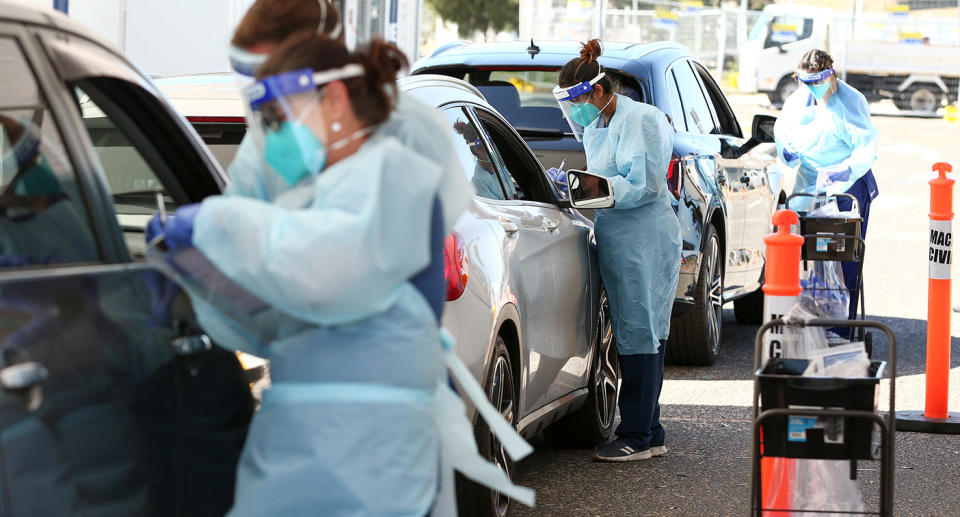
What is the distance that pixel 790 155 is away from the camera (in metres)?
9.16

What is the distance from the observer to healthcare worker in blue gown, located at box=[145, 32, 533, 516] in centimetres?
234

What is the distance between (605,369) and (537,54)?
2.27 meters

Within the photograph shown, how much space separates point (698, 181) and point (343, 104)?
17.8 feet

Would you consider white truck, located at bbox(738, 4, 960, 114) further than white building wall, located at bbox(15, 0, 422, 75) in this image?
Yes

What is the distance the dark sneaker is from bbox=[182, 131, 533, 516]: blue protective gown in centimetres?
357

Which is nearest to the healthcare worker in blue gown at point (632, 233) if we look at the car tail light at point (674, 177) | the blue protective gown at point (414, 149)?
the car tail light at point (674, 177)

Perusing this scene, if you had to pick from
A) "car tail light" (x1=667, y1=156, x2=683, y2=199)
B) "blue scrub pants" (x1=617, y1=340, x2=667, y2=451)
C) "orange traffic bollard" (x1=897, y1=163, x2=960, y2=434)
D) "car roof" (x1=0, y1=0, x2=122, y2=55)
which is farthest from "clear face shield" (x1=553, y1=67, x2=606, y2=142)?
"car roof" (x1=0, y1=0, x2=122, y2=55)

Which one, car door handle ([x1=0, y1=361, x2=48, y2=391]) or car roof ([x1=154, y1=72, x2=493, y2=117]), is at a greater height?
car roof ([x1=154, y1=72, x2=493, y2=117])

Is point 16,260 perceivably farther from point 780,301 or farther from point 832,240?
point 832,240

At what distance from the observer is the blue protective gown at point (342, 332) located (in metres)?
2.33

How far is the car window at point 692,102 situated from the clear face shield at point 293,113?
18.9 feet

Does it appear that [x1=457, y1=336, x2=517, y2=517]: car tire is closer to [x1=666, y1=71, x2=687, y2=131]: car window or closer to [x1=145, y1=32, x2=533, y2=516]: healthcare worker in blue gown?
[x1=145, y1=32, x2=533, y2=516]: healthcare worker in blue gown

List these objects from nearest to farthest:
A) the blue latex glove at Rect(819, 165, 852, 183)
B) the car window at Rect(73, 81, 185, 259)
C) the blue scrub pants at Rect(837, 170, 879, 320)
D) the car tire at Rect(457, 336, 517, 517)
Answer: the car window at Rect(73, 81, 185, 259) < the car tire at Rect(457, 336, 517, 517) < the blue scrub pants at Rect(837, 170, 879, 320) < the blue latex glove at Rect(819, 165, 852, 183)

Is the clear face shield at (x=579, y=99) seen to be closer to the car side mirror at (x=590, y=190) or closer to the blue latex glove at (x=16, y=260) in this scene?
the car side mirror at (x=590, y=190)
